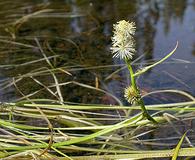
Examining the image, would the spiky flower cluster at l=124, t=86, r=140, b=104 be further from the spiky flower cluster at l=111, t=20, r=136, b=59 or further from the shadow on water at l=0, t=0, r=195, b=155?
the shadow on water at l=0, t=0, r=195, b=155

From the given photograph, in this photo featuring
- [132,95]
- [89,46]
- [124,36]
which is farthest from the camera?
[89,46]

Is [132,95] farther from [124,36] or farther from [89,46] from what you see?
[89,46]

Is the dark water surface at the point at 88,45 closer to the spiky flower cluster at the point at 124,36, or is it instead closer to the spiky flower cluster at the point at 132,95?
the spiky flower cluster at the point at 132,95

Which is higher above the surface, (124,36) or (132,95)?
(124,36)

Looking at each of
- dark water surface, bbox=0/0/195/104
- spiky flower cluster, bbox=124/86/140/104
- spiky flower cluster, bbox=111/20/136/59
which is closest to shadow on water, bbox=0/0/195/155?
dark water surface, bbox=0/0/195/104

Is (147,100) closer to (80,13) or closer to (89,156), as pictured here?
(89,156)

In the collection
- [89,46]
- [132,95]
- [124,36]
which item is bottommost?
[132,95]

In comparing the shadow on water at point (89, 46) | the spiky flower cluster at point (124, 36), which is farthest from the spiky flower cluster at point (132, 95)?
the shadow on water at point (89, 46)

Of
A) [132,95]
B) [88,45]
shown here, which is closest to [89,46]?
[88,45]
